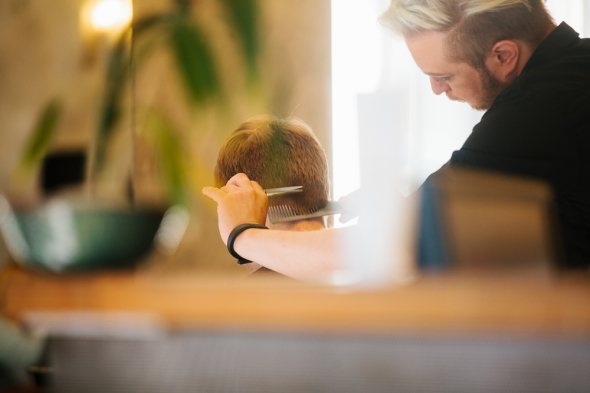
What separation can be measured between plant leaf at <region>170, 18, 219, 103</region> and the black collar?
27.1 inches

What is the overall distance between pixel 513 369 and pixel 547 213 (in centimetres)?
35

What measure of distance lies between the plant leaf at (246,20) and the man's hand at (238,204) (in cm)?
50

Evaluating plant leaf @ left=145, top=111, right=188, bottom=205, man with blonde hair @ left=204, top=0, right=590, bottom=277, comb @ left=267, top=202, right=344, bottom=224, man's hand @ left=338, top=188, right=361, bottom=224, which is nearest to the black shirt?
man with blonde hair @ left=204, top=0, right=590, bottom=277

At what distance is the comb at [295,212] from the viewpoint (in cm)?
97

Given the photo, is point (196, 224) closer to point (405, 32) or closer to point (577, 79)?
point (405, 32)

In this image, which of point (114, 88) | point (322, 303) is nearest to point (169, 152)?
point (114, 88)

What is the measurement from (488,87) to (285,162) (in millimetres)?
474

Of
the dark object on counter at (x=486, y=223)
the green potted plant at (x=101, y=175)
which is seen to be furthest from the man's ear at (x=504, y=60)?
the green potted plant at (x=101, y=175)

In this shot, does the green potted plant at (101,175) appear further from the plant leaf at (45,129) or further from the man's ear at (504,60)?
the man's ear at (504,60)

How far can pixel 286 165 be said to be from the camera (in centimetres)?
100

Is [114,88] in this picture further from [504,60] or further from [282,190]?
[504,60]

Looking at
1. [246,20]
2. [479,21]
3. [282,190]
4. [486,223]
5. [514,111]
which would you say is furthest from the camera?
Answer: [282,190]

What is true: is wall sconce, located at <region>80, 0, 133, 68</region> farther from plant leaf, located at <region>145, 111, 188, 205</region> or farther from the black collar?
the black collar

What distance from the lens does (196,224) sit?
3.91 ft
